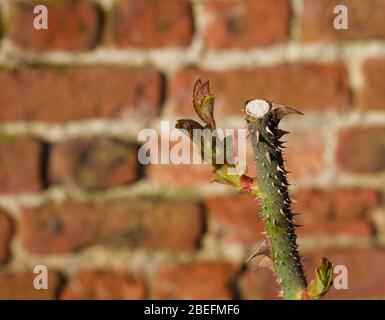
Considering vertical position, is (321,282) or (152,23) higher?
(152,23)

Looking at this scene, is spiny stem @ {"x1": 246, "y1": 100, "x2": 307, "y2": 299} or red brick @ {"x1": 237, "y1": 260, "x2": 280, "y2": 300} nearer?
spiny stem @ {"x1": 246, "y1": 100, "x2": 307, "y2": 299}

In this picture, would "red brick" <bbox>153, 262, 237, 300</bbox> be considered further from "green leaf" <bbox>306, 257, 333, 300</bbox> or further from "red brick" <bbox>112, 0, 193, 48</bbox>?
"green leaf" <bbox>306, 257, 333, 300</bbox>

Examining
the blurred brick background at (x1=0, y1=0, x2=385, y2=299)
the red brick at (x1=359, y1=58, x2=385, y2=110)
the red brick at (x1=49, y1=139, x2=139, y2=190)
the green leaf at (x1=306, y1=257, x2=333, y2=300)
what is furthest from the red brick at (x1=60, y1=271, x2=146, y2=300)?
the green leaf at (x1=306, y1=257, x2=333, y2=300)

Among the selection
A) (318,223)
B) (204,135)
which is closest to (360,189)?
(318,223)

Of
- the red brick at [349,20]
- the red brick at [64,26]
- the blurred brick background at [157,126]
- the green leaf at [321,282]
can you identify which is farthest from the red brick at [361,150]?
the green leaf at [321,282]

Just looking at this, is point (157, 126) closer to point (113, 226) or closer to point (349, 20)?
point (113, 226)

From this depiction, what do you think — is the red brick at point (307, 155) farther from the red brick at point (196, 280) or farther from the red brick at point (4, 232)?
the red brick at point (4, 232)

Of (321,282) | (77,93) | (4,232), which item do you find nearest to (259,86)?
(77,93)
